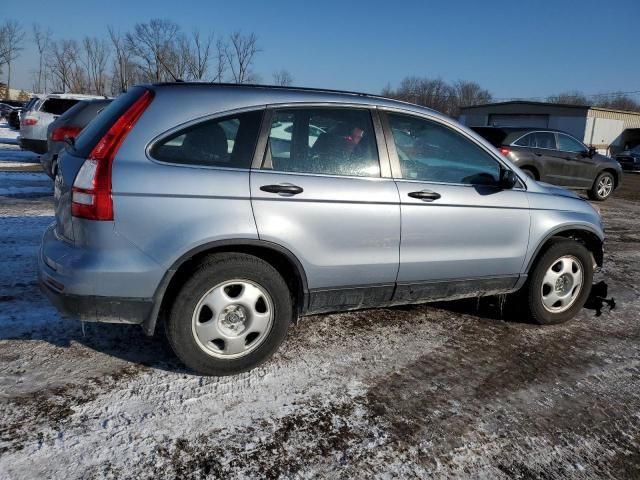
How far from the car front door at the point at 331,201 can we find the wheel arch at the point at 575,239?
1.37m

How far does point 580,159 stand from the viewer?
12.1 metres

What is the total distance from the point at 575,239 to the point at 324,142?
2.51m

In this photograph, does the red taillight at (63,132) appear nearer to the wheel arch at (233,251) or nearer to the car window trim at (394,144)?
the wheel arch at (233,251)

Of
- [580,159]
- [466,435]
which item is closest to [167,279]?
[466,435]

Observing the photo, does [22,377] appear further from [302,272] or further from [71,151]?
[302,272]

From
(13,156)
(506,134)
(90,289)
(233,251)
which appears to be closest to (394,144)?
(233,251)

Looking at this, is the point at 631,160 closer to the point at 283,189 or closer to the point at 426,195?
the point at 426,195

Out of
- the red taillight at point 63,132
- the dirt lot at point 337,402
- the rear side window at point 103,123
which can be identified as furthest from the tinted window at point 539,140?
the rear side window at point 103,123

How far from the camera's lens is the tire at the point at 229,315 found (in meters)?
2.96

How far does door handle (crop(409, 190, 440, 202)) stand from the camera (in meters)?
3.46

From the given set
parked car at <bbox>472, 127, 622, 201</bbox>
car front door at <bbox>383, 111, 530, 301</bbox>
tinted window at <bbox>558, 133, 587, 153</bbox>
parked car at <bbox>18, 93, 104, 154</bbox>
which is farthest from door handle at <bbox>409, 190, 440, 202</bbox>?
parked car at <bbox>18, 93, 104, 154</bbox>

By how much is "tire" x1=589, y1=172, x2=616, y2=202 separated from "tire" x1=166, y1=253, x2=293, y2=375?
1193cm

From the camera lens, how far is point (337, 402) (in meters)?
2.94

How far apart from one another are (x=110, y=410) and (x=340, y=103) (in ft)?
7.74
